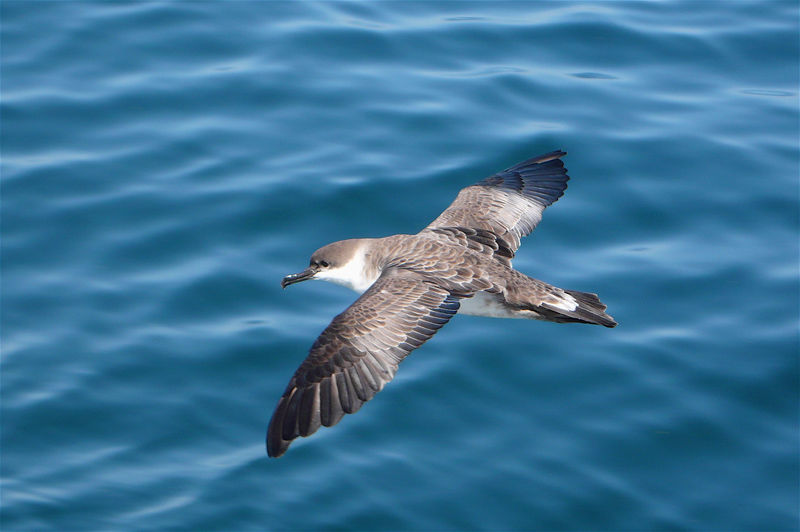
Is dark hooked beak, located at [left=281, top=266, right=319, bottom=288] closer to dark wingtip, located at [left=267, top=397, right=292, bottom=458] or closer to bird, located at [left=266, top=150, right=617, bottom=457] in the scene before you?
bird, located at [left=266, top=150, right=617, bottom=457]

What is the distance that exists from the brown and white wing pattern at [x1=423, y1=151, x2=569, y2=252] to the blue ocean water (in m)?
1.25

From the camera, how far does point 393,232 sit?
10.2 meters

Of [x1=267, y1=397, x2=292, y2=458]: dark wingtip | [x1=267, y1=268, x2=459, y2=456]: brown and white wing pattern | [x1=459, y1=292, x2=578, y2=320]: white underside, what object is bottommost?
[x1=267, y1=397, x2=292, y2=458]: dark wingtip

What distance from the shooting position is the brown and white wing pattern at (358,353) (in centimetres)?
603

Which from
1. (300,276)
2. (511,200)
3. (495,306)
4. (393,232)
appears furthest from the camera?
(393,232)

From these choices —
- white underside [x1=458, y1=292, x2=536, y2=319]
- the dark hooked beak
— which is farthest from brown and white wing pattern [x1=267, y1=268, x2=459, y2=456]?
the dark hooked beak

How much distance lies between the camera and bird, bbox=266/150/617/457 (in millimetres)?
6133

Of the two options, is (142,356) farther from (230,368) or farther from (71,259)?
(71,259)

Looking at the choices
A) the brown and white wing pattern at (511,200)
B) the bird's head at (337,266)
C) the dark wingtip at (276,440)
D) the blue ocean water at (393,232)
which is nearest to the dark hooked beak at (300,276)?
the bird's head at (337,266)

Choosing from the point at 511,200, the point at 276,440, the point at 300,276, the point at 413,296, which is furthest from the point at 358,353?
the point at 511,200

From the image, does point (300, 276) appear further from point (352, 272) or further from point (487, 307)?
point (487, 307)

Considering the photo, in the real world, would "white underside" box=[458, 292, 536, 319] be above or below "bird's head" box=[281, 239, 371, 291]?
below

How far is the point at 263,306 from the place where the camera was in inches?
382

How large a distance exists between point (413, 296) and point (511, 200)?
2.15 m
